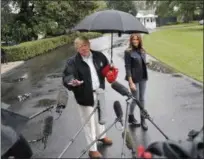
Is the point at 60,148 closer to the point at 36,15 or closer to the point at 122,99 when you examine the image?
the point at 122,99

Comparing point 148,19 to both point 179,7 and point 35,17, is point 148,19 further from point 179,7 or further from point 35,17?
point 35,17

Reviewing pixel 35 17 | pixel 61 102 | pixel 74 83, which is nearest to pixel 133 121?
pixel 61 102

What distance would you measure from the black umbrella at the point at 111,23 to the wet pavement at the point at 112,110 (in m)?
1.70

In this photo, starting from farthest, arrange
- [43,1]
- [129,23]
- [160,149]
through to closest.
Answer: [43,1] → [129,23] → [160,149]

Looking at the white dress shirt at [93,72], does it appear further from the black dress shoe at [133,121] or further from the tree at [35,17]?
the tree at [35,17]

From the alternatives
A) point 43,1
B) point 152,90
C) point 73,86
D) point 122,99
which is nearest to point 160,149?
point 73,86

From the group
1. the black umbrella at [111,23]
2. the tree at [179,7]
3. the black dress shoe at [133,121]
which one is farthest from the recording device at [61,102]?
the tree at [179,7]

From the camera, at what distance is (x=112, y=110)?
30.1 ft

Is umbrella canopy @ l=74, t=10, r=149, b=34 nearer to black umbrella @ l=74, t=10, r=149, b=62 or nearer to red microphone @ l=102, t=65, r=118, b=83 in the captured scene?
black umbrella @ l=74, t=10, r=149, b=62

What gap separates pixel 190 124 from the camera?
25.2ft

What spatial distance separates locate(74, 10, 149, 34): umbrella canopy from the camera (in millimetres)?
5559

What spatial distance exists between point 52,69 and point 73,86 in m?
14.1

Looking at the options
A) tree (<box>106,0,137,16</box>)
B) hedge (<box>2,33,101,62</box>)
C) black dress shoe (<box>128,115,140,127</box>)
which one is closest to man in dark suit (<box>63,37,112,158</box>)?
black dress shoe (<box>128,115,140,127</box>)

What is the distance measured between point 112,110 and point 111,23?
152 inches
